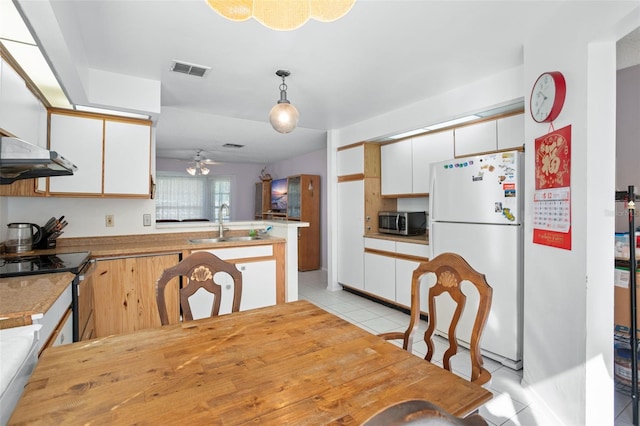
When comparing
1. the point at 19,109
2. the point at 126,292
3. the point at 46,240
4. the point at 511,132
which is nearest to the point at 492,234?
the point at 511,132

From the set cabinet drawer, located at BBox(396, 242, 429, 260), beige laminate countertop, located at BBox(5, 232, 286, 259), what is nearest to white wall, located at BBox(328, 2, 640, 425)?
cabinet drawer, located at BBox(396, 242, 429, 260)

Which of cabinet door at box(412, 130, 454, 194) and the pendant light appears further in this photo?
cabinet door at box(412, 130, 454, 194)

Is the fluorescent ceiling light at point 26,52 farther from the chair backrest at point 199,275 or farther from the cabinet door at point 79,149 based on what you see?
the chair backrest at point 199,275

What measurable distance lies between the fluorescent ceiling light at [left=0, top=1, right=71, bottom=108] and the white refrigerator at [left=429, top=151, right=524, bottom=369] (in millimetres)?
2938

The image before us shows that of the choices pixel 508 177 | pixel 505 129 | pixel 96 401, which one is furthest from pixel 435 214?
pixel 96 401

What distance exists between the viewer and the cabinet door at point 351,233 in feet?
13.6

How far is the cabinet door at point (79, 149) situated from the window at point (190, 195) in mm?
5154

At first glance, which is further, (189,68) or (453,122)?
(453,122)

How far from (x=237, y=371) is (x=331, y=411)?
337 mm

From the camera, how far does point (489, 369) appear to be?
2.37m

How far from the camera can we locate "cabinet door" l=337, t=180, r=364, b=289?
4.15m

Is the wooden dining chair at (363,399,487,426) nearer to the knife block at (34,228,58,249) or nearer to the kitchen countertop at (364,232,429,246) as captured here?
the kitchen countertop at (364,232,429,246)

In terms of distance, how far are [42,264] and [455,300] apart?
92.5 inches

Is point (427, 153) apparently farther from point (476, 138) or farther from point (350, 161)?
point (350, 161)
